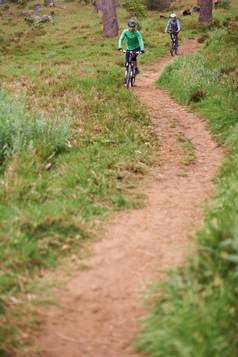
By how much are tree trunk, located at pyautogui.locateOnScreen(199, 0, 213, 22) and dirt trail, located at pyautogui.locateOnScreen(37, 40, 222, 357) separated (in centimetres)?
2477

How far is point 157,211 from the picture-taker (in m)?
7.65

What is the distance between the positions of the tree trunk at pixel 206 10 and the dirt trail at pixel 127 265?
2477 centimetres

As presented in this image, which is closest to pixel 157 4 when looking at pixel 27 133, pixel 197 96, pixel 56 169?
pixel 197 96

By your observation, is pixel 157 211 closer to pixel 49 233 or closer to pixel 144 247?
pixel 144 247

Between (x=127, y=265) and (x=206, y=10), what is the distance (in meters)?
29.5

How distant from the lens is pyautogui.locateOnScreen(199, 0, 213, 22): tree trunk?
3266 cm

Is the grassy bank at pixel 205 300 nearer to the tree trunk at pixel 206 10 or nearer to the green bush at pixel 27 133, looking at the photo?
the green bush at pixel 27 133

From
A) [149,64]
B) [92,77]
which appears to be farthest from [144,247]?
[149,64]

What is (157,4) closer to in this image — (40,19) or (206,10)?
(40,19)

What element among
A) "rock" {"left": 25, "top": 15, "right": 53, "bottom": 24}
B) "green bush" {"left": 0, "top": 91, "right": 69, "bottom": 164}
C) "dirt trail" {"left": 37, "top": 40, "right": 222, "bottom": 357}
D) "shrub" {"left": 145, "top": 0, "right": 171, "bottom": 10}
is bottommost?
"rock" {"left": 25, "top": 15, "right": 53, "bottom": 24}

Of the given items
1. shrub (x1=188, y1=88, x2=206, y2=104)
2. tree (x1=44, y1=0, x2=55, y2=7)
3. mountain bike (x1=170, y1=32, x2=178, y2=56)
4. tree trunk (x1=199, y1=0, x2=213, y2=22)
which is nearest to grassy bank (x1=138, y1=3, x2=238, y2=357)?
shrub (x1=188, y1=88, x2=206, y2=104)

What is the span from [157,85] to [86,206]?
39.3 ft

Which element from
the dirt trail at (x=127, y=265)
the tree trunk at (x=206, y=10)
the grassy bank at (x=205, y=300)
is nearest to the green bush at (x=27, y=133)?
the dirt trail at (x=127, y=265)

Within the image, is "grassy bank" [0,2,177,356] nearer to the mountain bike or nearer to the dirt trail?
the dirt trail
